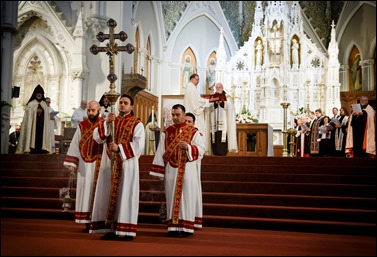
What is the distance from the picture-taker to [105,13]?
17.0m

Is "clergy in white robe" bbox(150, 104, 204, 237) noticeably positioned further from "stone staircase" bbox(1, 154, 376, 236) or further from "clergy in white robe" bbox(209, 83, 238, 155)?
"clergy in white robe" bbox(209, 83, 238, 155)

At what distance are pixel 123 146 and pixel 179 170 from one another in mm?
992

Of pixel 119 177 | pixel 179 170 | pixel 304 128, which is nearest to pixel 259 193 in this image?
pixel 179 170

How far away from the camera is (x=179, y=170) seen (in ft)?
21.5

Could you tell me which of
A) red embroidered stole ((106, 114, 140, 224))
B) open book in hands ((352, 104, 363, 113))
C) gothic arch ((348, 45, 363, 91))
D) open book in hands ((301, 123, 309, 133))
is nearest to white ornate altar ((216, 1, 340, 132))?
gothic arch ((348, 45, 363, 91))

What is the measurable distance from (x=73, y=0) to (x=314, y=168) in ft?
39.6

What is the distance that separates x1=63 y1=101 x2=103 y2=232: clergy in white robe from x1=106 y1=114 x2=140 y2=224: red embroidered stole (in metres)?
0.46

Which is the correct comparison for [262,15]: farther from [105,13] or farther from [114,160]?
[114,160]

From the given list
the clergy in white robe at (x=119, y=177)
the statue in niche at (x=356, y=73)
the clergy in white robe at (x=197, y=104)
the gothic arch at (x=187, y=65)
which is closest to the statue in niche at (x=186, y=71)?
the gothic arch at (x=187, y=65)

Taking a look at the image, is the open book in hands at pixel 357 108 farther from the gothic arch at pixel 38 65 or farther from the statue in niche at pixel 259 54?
the gothic arch at pixel 38 65

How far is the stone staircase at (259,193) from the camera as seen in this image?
7.21m

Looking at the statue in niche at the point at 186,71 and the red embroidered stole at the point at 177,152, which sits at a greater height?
the statue in niche at the point at 186,71

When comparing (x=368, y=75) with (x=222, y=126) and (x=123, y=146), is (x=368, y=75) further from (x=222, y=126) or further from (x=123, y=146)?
(x=123, y=146)

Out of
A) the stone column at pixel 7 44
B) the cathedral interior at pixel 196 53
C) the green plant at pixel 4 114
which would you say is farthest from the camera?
the cathedral interior at pixel 196 53
